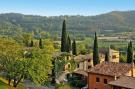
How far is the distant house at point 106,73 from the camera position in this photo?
54312mm

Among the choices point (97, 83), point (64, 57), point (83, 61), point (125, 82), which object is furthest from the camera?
point (83, 61)

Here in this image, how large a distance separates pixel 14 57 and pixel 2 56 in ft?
8.25

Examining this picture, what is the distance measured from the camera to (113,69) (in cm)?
5572

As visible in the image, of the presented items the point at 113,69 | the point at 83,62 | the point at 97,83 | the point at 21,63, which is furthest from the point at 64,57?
the point at 113,69

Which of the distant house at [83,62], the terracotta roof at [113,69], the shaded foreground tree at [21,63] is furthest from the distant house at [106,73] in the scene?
the distant house at [83,62]

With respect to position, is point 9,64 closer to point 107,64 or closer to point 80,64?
point 107,64

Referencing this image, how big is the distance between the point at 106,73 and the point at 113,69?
1.57 m

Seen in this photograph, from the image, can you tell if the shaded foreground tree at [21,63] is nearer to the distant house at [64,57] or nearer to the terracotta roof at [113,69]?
the terracotta roof at [113,69]

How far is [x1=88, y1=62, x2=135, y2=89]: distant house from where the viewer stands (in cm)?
5431

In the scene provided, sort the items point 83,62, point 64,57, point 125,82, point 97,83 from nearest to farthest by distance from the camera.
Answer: point 125,82 < point 97,83 < point 64,57 < point 83,62

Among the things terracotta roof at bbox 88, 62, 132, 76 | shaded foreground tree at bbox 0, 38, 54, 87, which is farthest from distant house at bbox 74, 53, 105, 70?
terracotta roof at bbox 88, 62, 132, 76

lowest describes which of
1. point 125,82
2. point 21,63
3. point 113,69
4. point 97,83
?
point 97,83

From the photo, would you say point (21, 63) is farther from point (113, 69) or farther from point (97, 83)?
point (113, 69)

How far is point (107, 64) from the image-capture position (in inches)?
2293
